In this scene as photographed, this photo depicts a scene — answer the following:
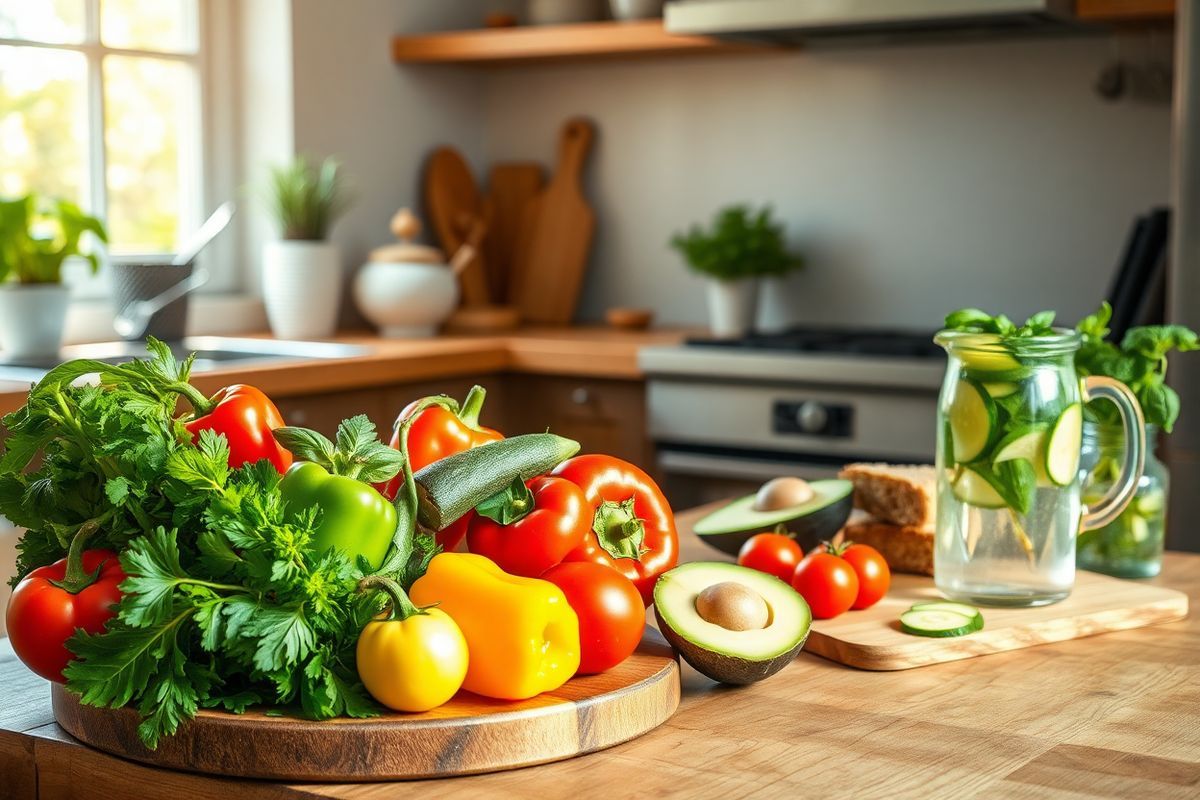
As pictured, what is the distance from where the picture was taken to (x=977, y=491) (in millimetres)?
1218

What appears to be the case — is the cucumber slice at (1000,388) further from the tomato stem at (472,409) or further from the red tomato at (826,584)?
the tomato stem at (472,409)

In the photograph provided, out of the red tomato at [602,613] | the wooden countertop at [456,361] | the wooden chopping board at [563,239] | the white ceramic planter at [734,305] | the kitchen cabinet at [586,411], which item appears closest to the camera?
the red tomato at [602,613]

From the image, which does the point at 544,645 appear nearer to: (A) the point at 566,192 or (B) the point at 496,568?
(B) the point at 496,568

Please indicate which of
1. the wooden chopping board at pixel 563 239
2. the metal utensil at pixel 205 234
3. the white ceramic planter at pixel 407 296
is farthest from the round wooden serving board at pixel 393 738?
the wooden chopping board at pixel 563 239

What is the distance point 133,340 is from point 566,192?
1.24 meters

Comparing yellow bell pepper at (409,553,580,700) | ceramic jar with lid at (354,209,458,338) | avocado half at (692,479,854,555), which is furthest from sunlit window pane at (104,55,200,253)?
yellow bell pepper at (409,553,580,700)

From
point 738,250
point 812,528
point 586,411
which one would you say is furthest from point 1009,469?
point 738,250

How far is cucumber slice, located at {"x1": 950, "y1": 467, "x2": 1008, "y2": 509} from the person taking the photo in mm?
1211

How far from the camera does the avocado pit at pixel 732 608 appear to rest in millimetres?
1048

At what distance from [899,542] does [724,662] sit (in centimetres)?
46

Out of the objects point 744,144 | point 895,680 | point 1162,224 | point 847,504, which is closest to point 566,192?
point 744,144

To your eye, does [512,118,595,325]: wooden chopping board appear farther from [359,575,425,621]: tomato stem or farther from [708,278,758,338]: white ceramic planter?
[359,575,425,621]: tomato stem

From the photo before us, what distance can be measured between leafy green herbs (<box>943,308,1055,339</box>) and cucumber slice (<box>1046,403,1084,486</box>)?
0.07 metres

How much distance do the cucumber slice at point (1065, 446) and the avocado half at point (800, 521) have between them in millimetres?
243
